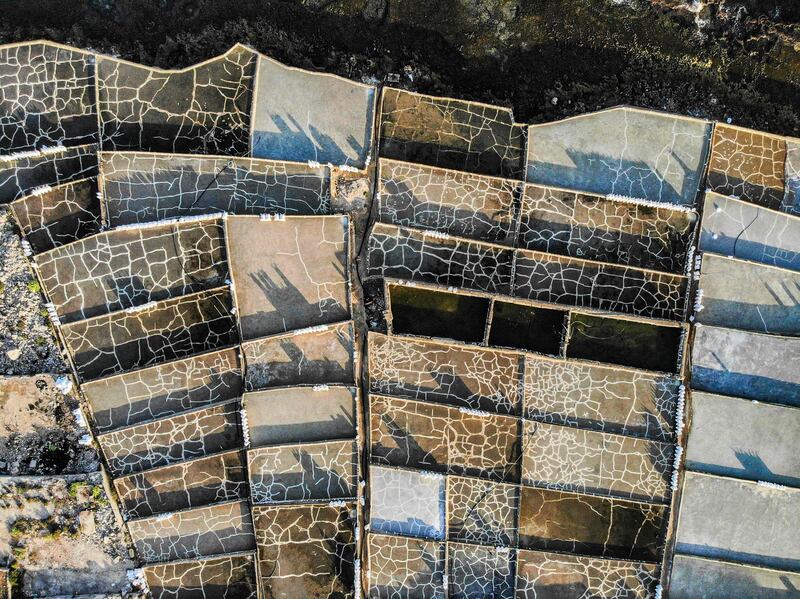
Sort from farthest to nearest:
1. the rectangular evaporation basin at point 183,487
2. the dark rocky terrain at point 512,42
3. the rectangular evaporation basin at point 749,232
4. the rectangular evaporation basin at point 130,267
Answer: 1. the dark rocky terrain at point 512,42
2. the rectangular evaporation basin at point 749,232
3. the rectangular evaporation basin at point 183,487
4. the rectangular evaporation basin at point 130,267

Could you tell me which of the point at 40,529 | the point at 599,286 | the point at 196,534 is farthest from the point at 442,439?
the point at 40,529

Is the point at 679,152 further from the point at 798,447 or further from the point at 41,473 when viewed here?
the point at 41,473

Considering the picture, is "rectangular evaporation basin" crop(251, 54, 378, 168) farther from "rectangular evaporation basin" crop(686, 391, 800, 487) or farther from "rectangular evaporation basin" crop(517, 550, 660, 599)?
"rectangular evaporation basin" crop(517, 550, 660, 599)

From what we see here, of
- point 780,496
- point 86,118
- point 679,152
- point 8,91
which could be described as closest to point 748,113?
point 679,152

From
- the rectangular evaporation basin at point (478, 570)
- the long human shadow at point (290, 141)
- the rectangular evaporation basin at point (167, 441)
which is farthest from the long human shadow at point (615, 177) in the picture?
the rectangular evaporation basin at point (167, 441)

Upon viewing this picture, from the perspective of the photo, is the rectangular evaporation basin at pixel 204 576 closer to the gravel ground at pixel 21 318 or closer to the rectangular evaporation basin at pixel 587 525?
the gravel ground at pixel 21 318

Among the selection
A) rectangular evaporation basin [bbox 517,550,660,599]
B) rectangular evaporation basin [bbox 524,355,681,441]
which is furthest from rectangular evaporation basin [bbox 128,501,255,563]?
rectangular evaporation basin [bbox 524,355,681,441]

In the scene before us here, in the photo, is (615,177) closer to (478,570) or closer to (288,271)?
(288,271)
